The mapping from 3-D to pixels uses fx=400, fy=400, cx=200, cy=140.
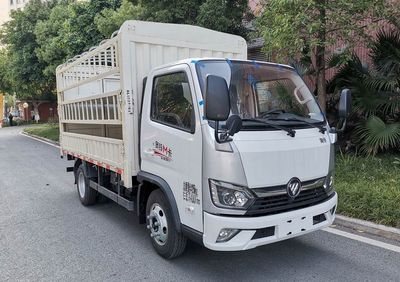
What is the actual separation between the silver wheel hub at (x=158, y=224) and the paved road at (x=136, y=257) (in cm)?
25

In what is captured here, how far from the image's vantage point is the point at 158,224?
4578mm

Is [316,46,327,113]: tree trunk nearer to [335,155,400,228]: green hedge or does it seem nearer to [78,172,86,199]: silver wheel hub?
[335,155,400,228]: green hedge

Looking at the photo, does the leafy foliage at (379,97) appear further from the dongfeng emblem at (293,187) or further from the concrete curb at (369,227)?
the dongfeng emblem at (293,187)

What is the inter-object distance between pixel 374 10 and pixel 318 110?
413 centimetres

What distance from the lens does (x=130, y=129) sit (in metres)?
4.82

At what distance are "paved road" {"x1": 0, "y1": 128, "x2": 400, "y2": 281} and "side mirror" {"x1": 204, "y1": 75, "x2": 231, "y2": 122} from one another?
177cm

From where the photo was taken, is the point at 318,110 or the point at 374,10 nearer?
the point at 318,110

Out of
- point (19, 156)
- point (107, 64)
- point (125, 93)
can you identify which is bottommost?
point (19, 156)

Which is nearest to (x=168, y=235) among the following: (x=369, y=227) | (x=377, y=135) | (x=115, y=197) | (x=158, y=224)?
(x=158, y=224)

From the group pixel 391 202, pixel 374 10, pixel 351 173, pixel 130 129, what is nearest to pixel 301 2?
pixel 374 10

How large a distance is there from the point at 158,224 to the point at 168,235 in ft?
0.77

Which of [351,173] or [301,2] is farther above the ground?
[301,2]

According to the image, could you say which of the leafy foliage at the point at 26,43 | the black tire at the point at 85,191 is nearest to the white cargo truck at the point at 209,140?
the black tire at the point at 85,191

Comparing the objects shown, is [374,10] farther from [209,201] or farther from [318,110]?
[209,201]
